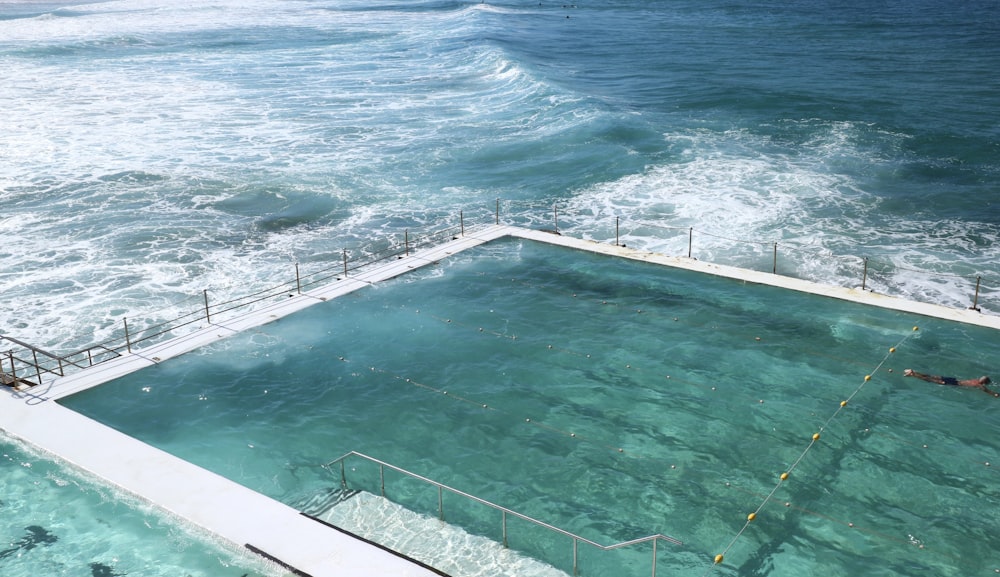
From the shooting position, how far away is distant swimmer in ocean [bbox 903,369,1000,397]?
1470 centimetres

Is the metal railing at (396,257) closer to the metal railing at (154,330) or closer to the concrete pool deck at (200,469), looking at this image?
the metal railing at (154,330)

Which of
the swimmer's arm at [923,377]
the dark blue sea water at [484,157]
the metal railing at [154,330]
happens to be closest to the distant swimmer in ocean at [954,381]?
the swimmer's arm at [923,377]

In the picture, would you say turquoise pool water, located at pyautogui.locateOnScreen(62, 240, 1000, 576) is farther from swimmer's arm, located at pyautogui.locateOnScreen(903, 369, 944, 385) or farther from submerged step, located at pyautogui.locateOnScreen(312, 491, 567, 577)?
submerged step, located at pyautogui.locateOnScreen(312, 491, 567, 577)

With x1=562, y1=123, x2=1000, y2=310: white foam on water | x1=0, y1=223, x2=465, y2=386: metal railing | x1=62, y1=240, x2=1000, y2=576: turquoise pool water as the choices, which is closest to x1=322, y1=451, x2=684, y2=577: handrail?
x1=62, y1=240, x2=1000, y2=576: turquoise pool water

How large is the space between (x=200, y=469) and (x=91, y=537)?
174 centimetres

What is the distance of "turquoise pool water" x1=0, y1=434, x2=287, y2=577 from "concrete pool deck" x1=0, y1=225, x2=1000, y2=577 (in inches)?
7.3

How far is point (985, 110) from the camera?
135ft

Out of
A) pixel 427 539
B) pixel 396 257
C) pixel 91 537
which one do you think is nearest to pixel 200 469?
pixel 91 537

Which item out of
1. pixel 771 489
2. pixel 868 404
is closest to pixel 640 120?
pixel 868 404

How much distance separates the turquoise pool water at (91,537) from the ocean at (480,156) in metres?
7.11

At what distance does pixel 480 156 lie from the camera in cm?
3544

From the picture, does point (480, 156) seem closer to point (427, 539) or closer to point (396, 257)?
point (396, 257)

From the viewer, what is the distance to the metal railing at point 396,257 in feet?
55.3

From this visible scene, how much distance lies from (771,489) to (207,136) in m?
32.3
